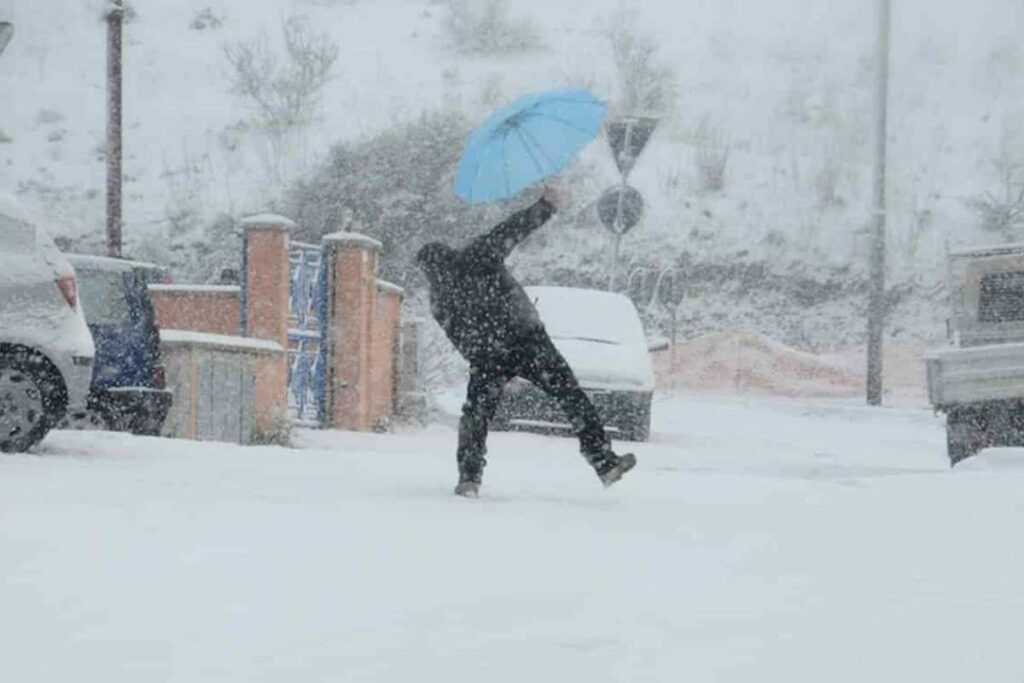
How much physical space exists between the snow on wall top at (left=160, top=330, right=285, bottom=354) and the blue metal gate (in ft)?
6.77

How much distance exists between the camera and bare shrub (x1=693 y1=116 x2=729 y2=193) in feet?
127

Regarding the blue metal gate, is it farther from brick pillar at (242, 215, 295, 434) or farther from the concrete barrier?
the concrete barrier

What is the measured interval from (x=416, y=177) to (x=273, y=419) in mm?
20986

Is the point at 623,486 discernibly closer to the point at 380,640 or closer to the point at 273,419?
the point at 380,640

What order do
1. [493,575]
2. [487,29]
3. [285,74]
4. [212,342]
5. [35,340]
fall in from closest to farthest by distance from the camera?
[493,575]
[35,340]
[212,342]
[285,74]
[487,29]

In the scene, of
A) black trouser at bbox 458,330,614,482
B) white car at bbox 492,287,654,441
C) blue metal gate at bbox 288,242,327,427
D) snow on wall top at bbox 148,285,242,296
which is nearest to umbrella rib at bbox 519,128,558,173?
black trouser at bbox 458,330,614,482

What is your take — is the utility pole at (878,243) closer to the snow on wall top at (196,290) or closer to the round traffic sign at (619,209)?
the round traffic sign at (619,209)

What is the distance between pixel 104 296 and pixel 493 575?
261 inches

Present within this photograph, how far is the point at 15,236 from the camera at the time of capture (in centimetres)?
922

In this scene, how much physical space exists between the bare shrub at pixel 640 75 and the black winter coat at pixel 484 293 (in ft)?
109

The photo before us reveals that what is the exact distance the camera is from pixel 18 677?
13.0 ft

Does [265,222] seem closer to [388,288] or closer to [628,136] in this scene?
[388,288]

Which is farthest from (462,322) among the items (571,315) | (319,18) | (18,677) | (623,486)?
(319,18)

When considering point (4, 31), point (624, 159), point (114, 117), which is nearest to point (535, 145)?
point (4, 31)
